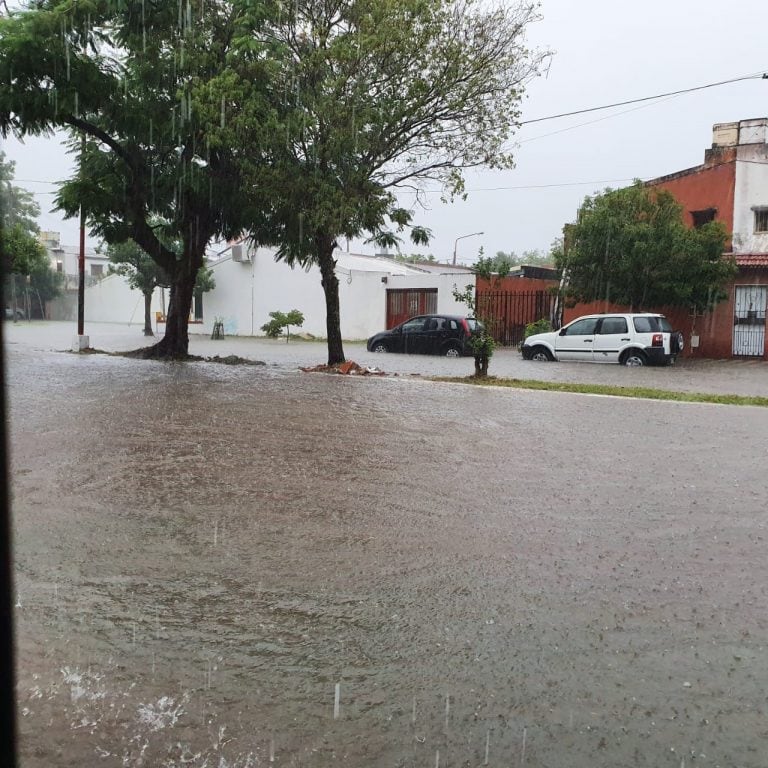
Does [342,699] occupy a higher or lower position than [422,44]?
lower

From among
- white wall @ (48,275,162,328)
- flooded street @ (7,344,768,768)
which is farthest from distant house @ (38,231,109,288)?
flooded street @ (7,344,768,768)

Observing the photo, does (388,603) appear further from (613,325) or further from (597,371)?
(613,325)

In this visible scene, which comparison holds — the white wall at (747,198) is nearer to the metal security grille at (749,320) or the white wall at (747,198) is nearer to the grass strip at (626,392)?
the metal security grille at (749,320)

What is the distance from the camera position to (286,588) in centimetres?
460

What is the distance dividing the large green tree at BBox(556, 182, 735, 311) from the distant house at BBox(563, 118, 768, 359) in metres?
0.92

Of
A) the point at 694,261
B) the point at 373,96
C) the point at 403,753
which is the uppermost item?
the point at 373,96

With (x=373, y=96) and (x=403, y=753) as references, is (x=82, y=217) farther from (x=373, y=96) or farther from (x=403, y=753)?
(x=403, y=753)

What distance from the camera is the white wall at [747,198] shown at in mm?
28109

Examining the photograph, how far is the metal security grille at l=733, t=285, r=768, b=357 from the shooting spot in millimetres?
26844

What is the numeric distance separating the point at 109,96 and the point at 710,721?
756 inches

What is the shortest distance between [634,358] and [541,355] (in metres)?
3.34

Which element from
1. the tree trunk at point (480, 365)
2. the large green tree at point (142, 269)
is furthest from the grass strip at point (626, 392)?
the large green tree at point (142, 269)

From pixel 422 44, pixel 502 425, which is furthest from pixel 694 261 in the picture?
pixel 502 425

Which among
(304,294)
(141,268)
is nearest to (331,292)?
(304,294)
